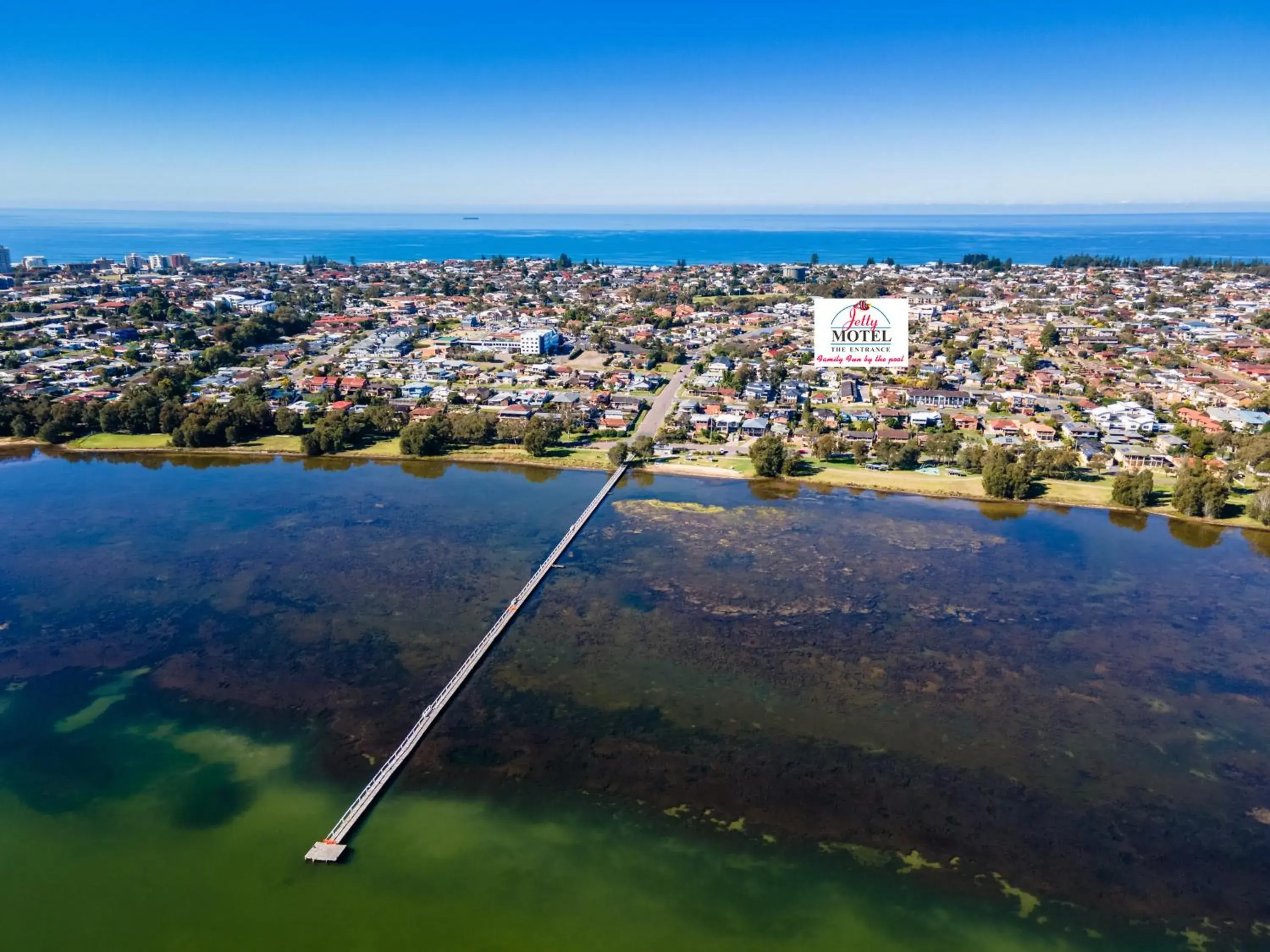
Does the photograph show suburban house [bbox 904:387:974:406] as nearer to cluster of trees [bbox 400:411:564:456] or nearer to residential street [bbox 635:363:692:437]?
residential street [bbox 635:363:692:437]

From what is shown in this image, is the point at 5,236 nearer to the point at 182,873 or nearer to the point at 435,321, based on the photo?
the point at 435,321

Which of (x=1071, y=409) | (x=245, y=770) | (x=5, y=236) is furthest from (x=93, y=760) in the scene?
(x=5, y=236)

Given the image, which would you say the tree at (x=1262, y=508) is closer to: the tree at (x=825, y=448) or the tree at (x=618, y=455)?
the tree at (x=825, y=448)

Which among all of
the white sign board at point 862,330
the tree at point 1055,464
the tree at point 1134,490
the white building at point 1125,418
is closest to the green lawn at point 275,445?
the white sign board at point 862,330

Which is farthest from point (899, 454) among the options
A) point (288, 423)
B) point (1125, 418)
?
point (288, 423)

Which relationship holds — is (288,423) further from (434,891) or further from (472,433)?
(434,891)

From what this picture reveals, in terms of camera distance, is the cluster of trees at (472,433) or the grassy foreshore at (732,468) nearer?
the grassy foreshore at (732,468)
